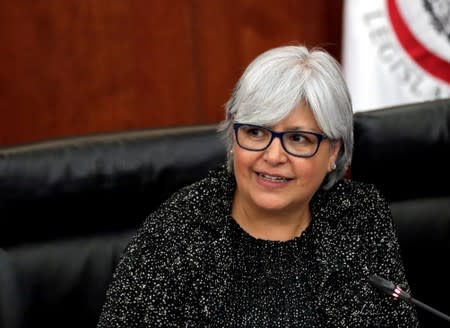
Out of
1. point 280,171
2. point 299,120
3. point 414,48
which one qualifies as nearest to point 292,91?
point 299,120

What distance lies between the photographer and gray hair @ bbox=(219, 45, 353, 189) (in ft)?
4.94

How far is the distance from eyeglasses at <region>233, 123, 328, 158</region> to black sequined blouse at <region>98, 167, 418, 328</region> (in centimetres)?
15

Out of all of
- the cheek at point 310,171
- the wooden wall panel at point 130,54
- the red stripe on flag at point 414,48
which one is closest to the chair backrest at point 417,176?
the cheek at point 310,171

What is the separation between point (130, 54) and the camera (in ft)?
9.32

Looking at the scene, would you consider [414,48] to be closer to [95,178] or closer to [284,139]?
[284,139]

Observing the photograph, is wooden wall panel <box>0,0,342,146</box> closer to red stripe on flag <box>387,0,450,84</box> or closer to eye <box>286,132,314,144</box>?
red stripe on flag <box>387,0,450,84</box>

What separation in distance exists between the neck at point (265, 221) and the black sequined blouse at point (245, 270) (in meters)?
0.02

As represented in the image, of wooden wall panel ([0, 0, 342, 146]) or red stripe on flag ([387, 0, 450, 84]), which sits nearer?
red stripe on flag ([387, 0, 450, 84])

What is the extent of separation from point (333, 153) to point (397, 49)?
106cm

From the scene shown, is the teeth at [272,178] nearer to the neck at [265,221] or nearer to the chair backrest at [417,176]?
the neck at [265,221]

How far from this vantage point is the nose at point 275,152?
4.99 feet

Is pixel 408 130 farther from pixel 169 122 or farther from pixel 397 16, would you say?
pixel 169 122

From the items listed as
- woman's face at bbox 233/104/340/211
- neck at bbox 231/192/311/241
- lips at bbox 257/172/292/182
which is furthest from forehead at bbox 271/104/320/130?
neck at bbox 231/192/311/241

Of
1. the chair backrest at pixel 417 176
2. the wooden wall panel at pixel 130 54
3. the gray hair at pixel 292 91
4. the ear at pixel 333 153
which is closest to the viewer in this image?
the gray hair at pixel 292 91
